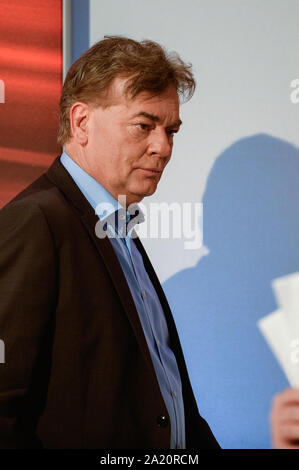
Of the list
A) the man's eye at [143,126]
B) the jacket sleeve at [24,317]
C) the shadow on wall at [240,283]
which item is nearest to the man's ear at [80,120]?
the man's eye at [143,126]

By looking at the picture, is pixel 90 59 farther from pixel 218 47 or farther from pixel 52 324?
pixel 218 47

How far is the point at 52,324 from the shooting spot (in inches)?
38.6

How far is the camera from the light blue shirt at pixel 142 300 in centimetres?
115

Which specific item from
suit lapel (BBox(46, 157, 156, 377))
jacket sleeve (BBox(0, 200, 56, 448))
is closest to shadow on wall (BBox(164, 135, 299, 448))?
suit lapel (BBox(46, 157, 156, 377))

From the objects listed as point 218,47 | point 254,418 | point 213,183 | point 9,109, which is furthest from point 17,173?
point 254,418

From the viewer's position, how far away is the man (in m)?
0.94

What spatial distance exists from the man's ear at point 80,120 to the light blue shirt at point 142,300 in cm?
6

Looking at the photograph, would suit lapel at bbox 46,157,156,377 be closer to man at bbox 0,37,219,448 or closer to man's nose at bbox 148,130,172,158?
man at bbox 0,37,219,448

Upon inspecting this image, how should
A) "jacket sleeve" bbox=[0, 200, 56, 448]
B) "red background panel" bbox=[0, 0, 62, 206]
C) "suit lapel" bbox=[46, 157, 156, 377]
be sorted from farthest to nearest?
"red background panel" bbox=[0, 0, 62, 206]
"suit lapel" bbox=[46, 157, 156, 377]
"jacket sleeve" bbox=[0, 200, 56, 448]

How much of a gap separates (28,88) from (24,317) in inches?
48.3

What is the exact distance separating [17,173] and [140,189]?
796mm

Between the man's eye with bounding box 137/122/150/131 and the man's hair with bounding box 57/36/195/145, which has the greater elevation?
the man's hair with bounding box 57/36/195/145
